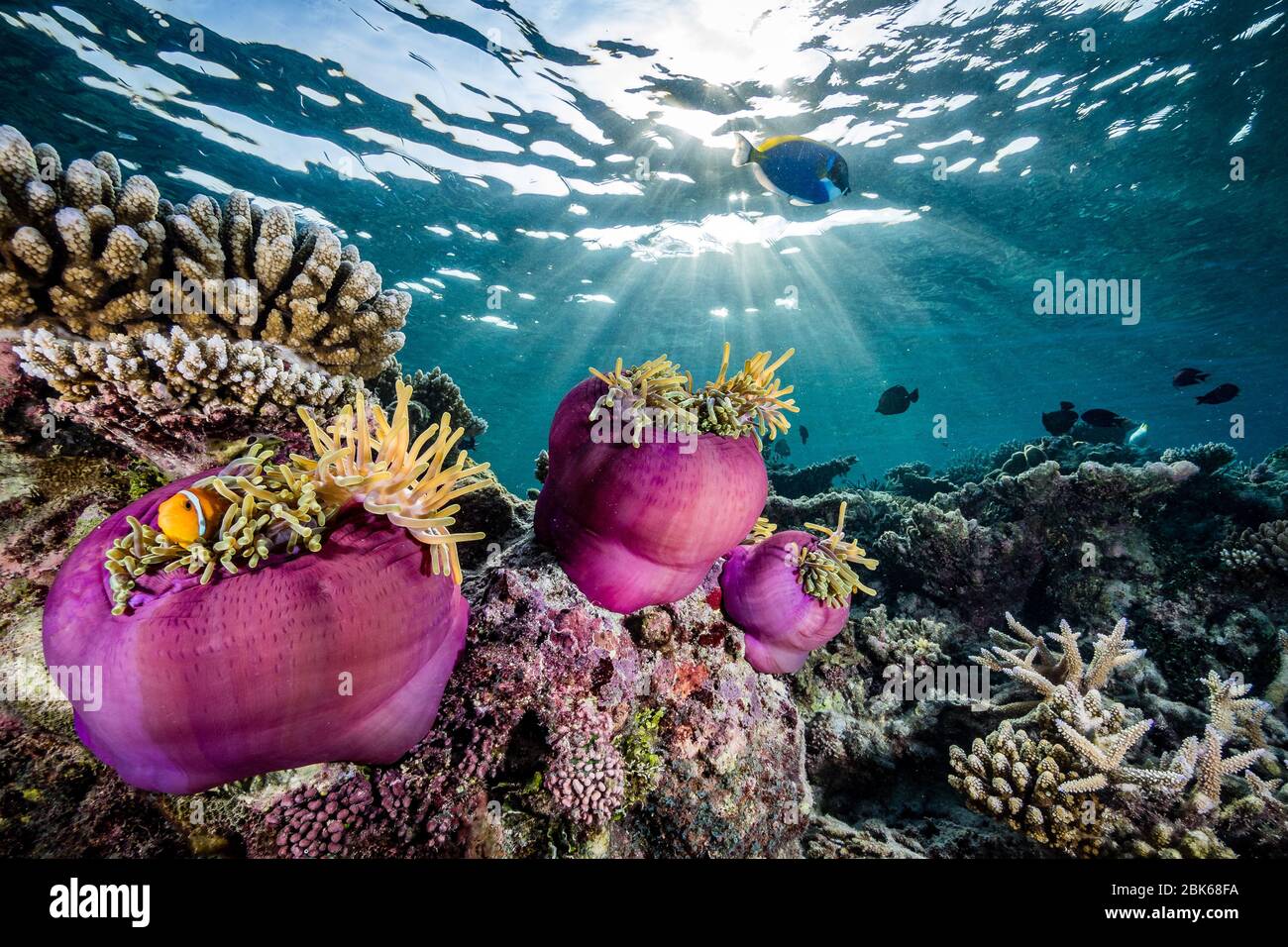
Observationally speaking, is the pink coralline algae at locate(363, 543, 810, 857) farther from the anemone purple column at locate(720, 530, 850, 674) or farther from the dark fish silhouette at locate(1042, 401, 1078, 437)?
the dark fish silhouette at locate(1042, 401, 1078, 437)

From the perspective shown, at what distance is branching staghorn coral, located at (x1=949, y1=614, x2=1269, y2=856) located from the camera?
9.70ft

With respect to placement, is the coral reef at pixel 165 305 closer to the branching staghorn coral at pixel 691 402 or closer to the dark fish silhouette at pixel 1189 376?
the branching staghorn coral at pixel 691 402

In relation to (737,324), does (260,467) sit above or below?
below

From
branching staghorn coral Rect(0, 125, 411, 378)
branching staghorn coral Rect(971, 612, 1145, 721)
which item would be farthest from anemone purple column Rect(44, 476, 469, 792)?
branching staghorn coral Rect(971, 612, 1145, 721)

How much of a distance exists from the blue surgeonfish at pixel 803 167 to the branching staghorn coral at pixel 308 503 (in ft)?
16.7

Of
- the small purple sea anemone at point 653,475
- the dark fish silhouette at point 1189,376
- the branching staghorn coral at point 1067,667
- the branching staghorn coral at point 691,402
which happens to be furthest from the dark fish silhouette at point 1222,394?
the small purple sea anemone at point 653,475

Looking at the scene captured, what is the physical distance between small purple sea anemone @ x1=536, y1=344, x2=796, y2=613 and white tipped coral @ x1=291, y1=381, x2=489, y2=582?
0.71 meters

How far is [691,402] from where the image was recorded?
107 inches

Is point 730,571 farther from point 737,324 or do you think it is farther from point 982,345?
point 982,345

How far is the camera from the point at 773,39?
9.50 m

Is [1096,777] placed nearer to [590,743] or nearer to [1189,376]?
[590,743]

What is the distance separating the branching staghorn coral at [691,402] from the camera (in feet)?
8.59

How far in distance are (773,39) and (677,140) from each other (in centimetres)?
325

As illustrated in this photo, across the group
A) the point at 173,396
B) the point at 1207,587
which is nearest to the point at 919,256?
the point at 1207,587
